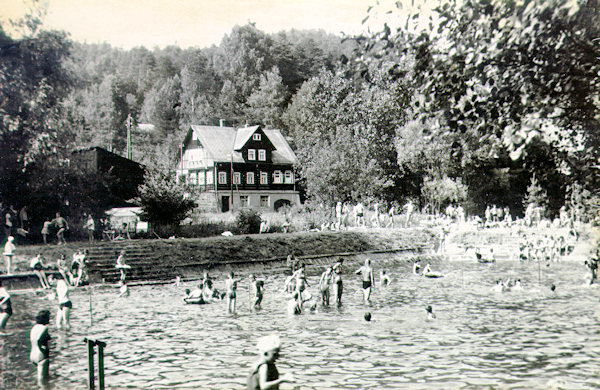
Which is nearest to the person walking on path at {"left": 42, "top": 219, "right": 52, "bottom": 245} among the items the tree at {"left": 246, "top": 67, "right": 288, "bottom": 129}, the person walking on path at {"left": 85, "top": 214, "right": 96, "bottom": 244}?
the person walking on path at {"left": 85, "top": 214, "right": 96, "bottom": 244}

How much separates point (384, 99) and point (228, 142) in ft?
56.0

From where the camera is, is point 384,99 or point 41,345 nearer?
point 41,345

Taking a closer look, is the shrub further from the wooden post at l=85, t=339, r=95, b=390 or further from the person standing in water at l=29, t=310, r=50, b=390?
the wooden post at l=85, t=339, r=95, b=390

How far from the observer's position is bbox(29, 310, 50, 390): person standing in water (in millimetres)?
9492

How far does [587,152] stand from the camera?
34.8 ft

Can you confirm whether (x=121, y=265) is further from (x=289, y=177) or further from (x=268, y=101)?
(x=289, y=177)

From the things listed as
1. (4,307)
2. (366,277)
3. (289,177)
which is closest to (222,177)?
(289,177)

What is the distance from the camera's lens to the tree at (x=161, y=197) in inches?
1332

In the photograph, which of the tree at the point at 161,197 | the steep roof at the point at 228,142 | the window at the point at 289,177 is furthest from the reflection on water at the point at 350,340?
the window at the point at 289,177

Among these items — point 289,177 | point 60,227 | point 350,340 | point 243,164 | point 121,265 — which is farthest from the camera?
point 289,177

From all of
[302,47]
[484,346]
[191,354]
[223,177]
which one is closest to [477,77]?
[484,346]

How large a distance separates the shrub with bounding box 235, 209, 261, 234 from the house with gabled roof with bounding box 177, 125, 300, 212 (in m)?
12.0

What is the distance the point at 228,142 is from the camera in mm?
56688

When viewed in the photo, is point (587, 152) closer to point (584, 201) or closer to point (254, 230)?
point (584, 201)
